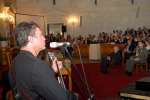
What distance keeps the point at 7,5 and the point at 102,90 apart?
1019 centimetres

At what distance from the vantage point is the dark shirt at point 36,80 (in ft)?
6.27

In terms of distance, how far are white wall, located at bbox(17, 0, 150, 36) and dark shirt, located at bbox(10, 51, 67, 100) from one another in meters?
14.3

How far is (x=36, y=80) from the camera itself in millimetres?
1910

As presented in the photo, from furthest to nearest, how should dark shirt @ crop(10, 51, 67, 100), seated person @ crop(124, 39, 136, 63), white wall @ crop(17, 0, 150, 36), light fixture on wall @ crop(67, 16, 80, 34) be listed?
light fixture on wall @ crop(67, 16, 80, 34) < white wall @ crop(17, 0, 150, 36) < seated person @ crop(124, 39, 136, 63) < dark shirt @ crop(10, 51, 67, 100)

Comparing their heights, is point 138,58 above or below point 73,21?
below

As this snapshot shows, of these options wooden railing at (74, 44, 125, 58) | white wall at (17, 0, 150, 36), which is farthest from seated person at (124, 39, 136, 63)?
white wall at (17, 0, 150, 36)

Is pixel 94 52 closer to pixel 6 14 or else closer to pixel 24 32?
pixel 6 14

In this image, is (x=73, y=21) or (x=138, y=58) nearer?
(x=138, y=58)

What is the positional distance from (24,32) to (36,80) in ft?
1.23

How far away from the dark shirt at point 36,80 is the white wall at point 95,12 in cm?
1428

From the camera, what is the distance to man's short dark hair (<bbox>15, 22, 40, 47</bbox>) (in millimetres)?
2084

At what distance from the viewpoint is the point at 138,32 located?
14.7 meters

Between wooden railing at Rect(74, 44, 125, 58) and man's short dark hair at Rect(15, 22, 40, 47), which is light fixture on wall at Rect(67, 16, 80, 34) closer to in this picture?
wooden railing at Rect(74, 44, 125, 58)

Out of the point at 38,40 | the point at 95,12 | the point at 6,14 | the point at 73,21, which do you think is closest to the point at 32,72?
the point at 38,40
